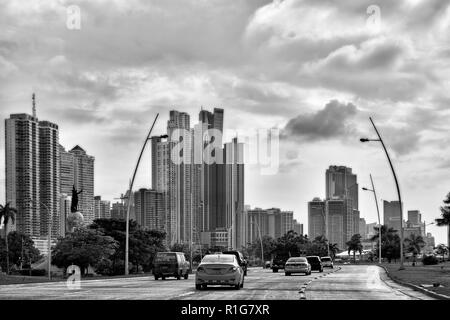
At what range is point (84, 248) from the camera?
273 feet

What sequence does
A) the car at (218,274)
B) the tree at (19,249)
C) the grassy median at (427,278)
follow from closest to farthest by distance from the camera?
the grassy median at (427,278) → the car at (218,274) → the tree at (19,249)

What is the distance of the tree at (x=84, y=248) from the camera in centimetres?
8294

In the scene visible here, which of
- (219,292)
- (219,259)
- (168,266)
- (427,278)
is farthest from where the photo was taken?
(168,266)

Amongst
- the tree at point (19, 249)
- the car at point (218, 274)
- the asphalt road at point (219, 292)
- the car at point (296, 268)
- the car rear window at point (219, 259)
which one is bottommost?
the tree at point (19, 249)

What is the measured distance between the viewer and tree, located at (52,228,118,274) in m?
82.9

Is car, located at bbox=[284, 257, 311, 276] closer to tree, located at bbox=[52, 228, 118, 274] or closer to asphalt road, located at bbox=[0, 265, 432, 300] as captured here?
asphalt road, located at bbox=[0, 265, 432, 300]

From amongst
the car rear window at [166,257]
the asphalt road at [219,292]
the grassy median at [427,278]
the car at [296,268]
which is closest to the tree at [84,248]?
the car at [296,268]

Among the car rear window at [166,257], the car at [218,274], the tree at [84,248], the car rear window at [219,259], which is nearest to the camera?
the car at [218,274]

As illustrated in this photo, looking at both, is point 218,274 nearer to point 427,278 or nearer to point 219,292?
point 219,292

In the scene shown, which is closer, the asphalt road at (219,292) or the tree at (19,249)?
the asphalt road at (219,292)

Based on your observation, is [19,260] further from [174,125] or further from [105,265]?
[105,265]

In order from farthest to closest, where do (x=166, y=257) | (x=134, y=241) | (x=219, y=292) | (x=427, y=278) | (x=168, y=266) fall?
(x=134, y=241) < (x=166, y=257) < (x=168, y=266) < (x=427, y=278) < (x=219, y=292)

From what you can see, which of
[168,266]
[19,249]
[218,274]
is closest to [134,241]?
[168,266]

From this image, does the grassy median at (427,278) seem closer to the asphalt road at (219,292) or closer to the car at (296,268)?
the asphalt road at (219,292)
